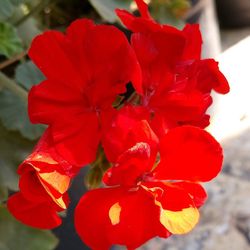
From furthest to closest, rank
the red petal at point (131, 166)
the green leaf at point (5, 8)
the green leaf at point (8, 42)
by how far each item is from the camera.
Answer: the green leaf at point (8, 42) → the green leaf at point (5, 8) → the red petal at point (131, 166)

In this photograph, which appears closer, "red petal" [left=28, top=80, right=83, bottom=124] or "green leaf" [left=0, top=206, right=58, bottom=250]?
"red petal" [left=28, top=80, right=83, bottom=124]

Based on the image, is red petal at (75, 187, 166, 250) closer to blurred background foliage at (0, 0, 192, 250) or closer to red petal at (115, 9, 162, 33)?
red petal at (115, 9, 162, 33)

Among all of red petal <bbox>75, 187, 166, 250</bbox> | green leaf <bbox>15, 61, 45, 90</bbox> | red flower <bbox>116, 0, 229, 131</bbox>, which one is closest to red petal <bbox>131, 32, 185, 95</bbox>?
red flower <bbox>116, 0, 229, 131</bbox>

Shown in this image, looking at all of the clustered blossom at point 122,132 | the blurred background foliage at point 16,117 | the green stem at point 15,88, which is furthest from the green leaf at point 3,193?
the clustered blossom at point 122,132

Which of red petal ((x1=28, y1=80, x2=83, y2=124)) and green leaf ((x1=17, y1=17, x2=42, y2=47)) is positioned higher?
red petal ((x1=28, y1=80, x2=83, y2=124))

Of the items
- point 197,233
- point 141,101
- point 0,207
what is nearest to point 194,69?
point 141,101

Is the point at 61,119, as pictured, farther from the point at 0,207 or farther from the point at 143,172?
the point at 0,207

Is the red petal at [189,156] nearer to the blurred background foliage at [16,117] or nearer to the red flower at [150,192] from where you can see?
the red flower at [150,192]
